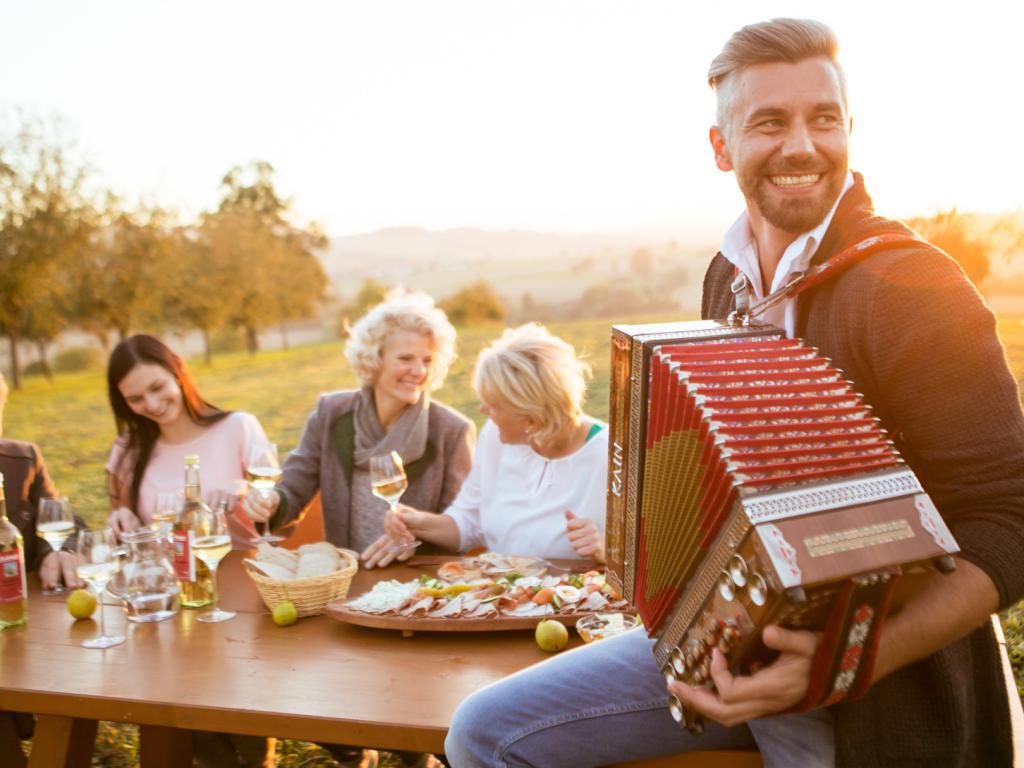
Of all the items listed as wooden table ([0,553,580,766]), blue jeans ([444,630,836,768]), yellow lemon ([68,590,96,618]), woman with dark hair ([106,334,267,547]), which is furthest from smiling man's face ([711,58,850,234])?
woman with dark hair ([106,334,267,547])

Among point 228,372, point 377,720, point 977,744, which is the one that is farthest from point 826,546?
point 228,372

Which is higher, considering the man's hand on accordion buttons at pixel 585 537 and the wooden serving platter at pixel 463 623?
the man's hand on accordion buttons at pixel 585 537

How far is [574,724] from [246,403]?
1643 cm

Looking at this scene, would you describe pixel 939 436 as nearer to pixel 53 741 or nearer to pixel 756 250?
pixel 756 250

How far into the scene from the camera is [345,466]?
3.98 meters

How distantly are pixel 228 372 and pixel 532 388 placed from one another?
70.1 ft

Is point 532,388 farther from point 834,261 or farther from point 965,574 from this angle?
point 965,574

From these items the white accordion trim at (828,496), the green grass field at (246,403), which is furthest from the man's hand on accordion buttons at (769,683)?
the green grass field at (246,403)

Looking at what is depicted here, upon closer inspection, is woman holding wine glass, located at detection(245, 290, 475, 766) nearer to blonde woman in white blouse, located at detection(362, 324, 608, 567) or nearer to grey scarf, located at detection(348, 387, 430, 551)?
grey scarf, located at detection(348, 387, 430, 551)

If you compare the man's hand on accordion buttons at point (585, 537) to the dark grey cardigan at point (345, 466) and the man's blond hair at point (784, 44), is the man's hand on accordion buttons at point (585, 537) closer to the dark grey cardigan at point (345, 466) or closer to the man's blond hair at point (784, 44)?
the dark grey cardigan at point (345, 466)

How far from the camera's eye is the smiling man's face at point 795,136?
1790mm

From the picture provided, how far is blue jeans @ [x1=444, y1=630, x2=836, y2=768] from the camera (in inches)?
72.7

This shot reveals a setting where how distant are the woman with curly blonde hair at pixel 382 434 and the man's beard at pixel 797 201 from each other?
2303mm

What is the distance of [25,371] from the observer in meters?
24.3
